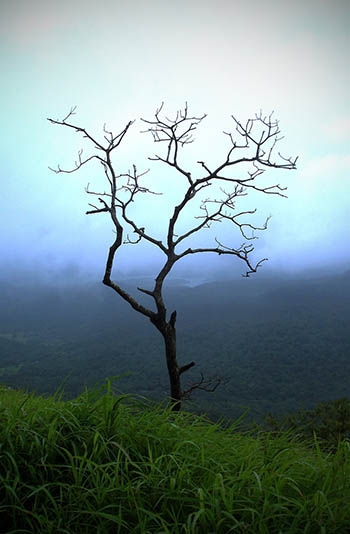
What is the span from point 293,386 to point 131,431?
3521 centimetres

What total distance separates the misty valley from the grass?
1795 mm

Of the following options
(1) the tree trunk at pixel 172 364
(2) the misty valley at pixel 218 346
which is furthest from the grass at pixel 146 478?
(1) the tree trunk at pixel 172 364

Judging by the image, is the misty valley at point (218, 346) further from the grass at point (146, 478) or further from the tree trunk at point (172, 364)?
the grass at point (146, 478)

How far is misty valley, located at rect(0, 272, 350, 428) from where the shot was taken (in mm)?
34250

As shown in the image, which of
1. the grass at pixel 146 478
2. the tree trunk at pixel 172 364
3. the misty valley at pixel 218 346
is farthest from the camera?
the misty valley at pixel 218 346

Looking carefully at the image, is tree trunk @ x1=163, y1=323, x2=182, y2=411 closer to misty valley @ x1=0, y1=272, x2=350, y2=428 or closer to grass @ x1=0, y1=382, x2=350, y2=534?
misty valley @ x1=0, y1=272, x2=350, y2=428

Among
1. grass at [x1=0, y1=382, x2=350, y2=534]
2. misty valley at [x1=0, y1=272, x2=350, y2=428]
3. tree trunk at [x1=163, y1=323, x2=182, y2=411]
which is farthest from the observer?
misty valley at [x1=0, y1=272, x2=350, y2=428]

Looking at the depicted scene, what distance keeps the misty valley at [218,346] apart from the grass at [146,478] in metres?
1.80

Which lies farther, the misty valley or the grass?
the misty valley

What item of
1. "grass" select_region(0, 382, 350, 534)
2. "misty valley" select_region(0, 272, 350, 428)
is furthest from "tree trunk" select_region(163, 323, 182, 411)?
"grass" select_region(0, 382, 350, 534)

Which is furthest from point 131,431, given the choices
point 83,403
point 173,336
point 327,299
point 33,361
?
point 327,299

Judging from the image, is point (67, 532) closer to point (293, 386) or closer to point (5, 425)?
point (5, 425)

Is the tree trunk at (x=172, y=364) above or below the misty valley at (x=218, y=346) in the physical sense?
above

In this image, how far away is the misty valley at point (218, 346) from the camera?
112 feet
